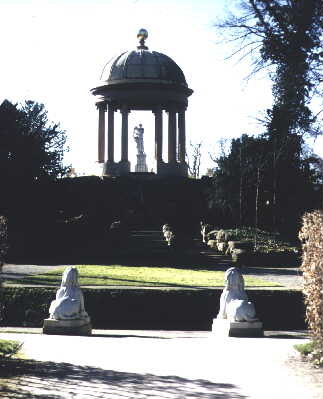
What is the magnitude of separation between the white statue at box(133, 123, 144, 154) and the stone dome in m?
11.5

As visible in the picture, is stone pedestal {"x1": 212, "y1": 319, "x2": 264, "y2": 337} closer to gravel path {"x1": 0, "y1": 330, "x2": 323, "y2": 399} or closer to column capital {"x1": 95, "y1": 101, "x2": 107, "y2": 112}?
gravel path {"x1": 0, "y1": 330, "x2": 323, "y2": 399}

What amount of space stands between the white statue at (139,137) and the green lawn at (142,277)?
133 ft

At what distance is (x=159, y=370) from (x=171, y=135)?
4917cm

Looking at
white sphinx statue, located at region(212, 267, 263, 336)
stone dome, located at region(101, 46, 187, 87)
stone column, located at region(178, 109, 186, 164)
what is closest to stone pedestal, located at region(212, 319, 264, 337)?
white sphinx statue, located at region(212, 267, 263, 336)

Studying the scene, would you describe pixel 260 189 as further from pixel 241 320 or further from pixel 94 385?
pixel 94 385

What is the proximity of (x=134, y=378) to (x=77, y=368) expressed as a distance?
4.33 ft

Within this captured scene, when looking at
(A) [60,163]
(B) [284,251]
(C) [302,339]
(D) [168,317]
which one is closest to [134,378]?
(C) [302,339]

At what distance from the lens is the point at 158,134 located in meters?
60.3

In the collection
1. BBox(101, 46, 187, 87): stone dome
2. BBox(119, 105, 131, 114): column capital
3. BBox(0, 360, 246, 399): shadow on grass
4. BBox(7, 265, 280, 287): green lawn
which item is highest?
BBox(101, 46, 187, 87): stone dome

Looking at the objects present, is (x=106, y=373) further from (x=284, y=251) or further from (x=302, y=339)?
(x=284, y=251)

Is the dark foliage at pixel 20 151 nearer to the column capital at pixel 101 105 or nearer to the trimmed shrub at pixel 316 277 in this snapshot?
the column capital at pixel 101 105

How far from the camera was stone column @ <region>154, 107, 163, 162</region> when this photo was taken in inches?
2362

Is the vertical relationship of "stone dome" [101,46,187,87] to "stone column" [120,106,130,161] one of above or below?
above

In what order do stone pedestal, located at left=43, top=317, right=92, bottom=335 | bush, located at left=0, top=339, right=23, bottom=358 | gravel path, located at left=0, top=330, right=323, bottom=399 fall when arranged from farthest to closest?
stone pedestal, located at left=43, top=317, right=92, bottom=335 < bush, located at left=0, top=339, right=23, bottom=358 < gravel path, located at left=0, top=330, right=323, bottom=399
